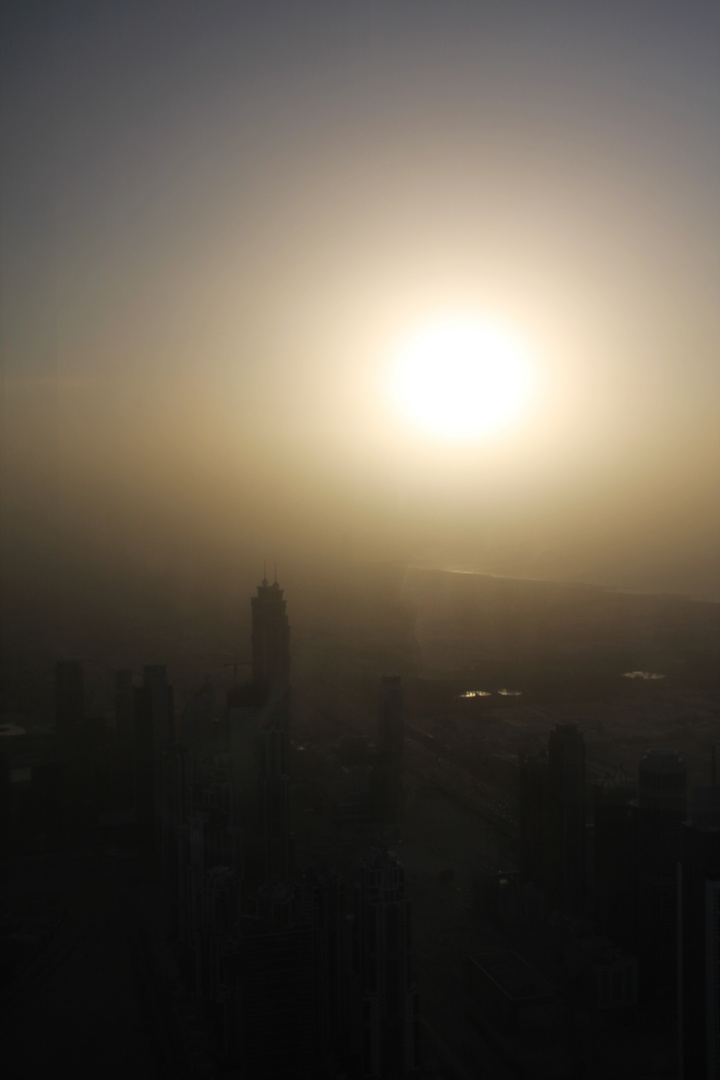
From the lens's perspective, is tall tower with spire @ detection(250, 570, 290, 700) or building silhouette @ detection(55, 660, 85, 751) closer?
building silhouette @ detection(55, 660, 85, 751)

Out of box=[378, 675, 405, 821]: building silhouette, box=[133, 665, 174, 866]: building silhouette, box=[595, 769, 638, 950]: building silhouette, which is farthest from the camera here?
box=[378, 675, 405, 821]: building silhouette

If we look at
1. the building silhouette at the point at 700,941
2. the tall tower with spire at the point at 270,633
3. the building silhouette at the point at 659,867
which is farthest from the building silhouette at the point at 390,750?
the building silhouette at the point at 700,941

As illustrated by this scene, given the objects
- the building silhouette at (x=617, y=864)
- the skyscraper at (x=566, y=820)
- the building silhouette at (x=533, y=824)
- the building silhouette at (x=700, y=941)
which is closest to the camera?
the building silhouette at (x=700, y=941)

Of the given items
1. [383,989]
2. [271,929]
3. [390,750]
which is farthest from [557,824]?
[390,750]

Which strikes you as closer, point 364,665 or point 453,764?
point 453,764

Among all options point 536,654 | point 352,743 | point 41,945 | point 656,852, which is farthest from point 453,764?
point 536,654

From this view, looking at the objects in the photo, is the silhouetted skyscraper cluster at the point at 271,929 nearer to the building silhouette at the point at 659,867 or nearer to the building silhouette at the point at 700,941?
the building silhouette at the point at 700,941

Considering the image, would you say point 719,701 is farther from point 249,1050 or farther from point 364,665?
point 249,1050

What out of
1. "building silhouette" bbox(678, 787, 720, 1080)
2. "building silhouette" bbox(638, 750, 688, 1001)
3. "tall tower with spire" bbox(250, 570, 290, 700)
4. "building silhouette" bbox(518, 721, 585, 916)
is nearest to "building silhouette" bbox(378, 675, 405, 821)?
"building silhouette" bbox(518, 721, 585, 916)

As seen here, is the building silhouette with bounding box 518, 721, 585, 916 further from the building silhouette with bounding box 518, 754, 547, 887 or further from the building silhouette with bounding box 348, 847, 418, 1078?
the building silhouette with bounding box 348, 847, 418, 1078

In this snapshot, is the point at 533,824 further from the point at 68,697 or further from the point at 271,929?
the point at 68,697

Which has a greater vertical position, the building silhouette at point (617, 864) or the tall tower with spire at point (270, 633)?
the tall tower with spire at point (270, 633)
